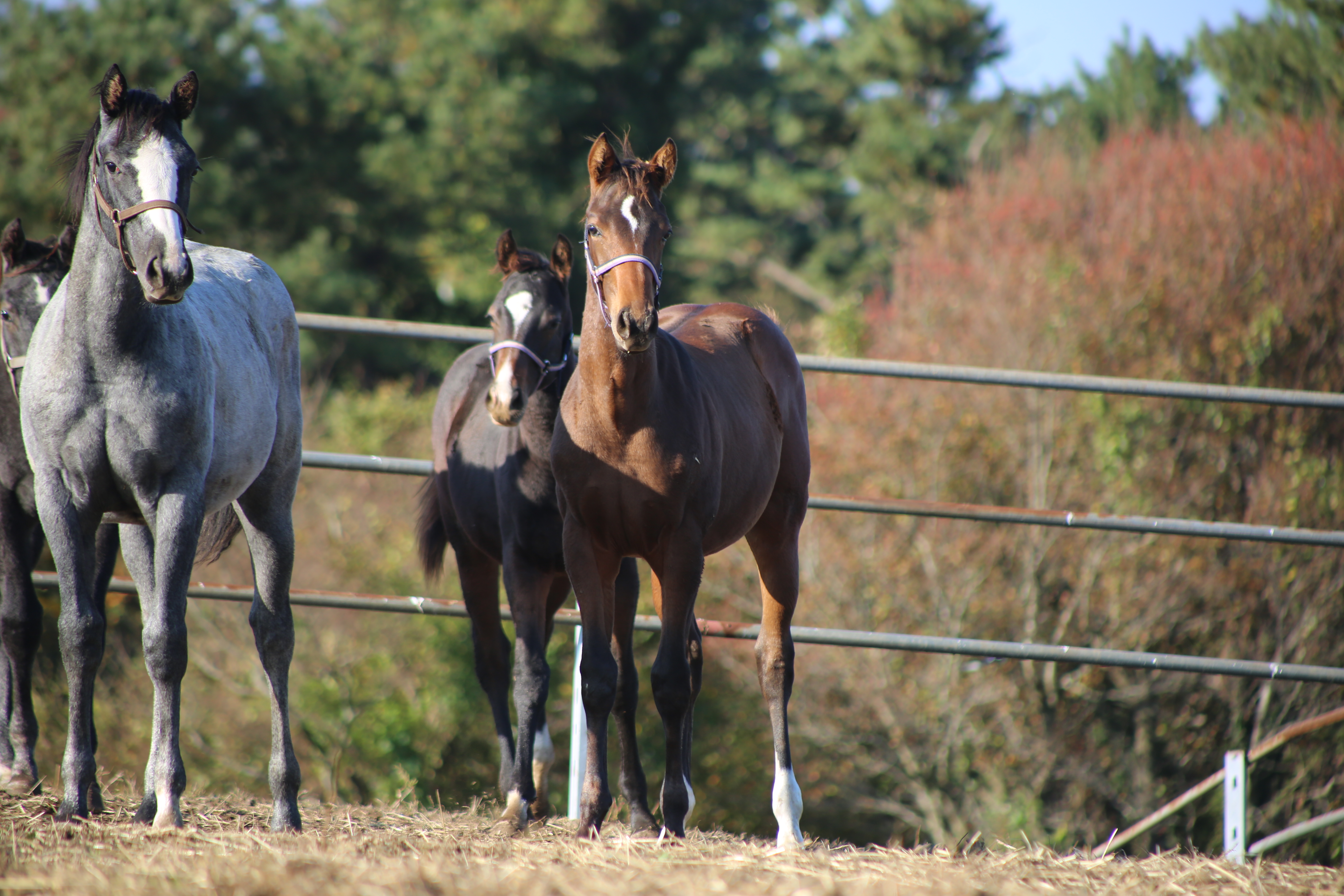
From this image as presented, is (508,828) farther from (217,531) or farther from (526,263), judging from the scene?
(526,263)

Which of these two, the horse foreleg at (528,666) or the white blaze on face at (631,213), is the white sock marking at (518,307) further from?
the white blaze on face at (631,213)

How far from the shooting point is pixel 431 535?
5199mm

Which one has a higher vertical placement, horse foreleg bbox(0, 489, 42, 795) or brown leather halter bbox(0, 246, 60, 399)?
brown leather halter bbox(0, 246, 60, 399)

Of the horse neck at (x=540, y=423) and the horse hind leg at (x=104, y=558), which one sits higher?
the horse neck at (x=540, y=423)

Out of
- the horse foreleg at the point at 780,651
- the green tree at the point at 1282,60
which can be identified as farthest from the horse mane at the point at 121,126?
the green tree at the point at 1282,60

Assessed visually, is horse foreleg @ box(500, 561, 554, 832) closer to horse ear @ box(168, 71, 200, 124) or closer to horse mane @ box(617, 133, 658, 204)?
horse mane @ box(617, 133, 658, 204)

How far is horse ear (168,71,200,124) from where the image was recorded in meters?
3.24

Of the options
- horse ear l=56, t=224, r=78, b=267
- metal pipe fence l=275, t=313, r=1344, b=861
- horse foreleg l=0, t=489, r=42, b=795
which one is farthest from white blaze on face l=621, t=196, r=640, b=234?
horse foreleg l=0, t=489, r=42, b=795

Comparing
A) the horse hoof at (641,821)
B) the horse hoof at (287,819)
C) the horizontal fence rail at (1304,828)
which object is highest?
the horse hoof at (287,819)

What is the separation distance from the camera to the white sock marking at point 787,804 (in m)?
3.38

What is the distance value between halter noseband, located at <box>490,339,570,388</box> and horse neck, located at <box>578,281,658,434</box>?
31.9 inches

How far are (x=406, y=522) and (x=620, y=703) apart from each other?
10.8 m

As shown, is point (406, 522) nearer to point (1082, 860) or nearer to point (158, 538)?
point (158, 538)

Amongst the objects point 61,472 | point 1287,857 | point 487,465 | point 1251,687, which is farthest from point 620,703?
point 1251,687
